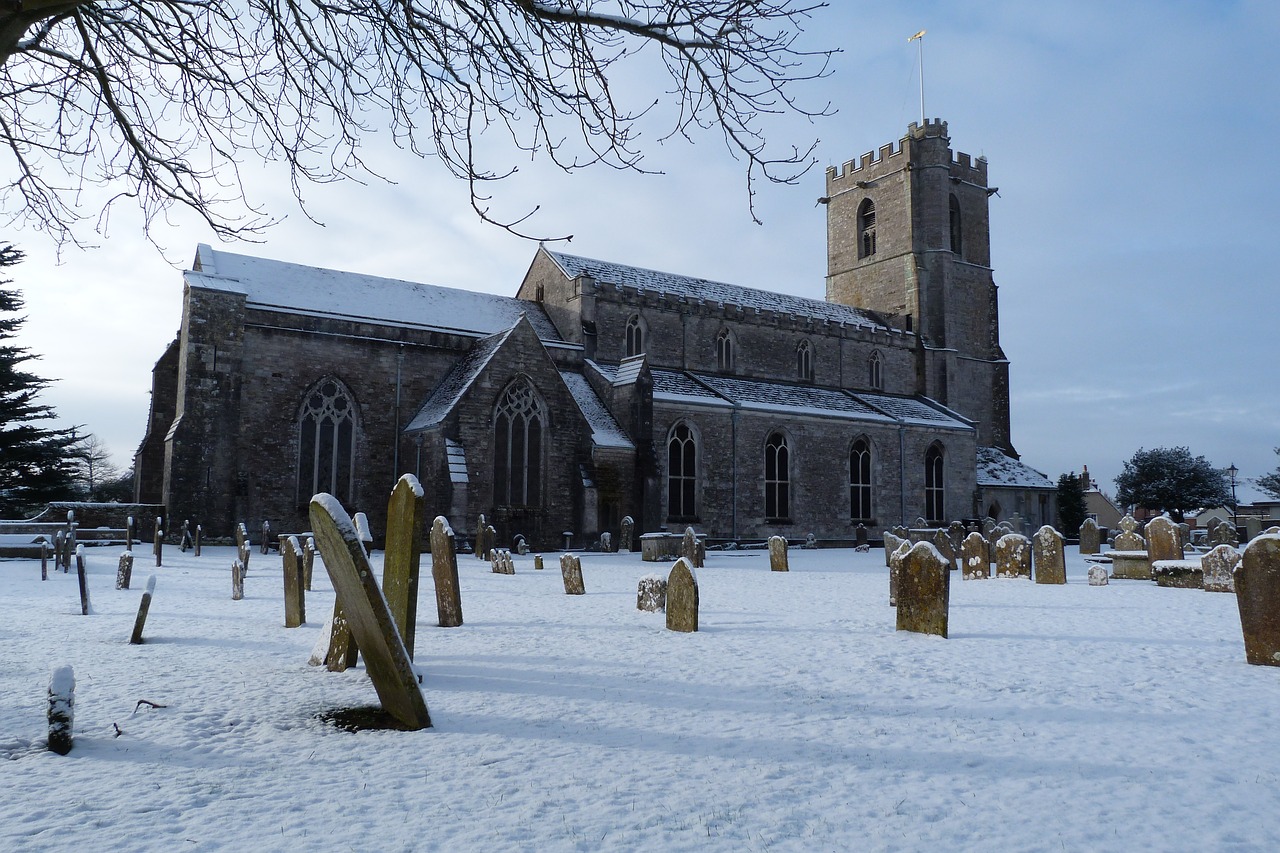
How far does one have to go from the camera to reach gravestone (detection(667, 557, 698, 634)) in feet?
25.5

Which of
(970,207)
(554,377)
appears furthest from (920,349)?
(554,377)

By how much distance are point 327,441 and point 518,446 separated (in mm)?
5180

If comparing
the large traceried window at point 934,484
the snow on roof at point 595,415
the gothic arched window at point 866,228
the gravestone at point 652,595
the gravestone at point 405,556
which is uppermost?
the gothic arched window at point 866,228

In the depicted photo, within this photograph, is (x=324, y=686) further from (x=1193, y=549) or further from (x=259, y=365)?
(x=1193, y=549)

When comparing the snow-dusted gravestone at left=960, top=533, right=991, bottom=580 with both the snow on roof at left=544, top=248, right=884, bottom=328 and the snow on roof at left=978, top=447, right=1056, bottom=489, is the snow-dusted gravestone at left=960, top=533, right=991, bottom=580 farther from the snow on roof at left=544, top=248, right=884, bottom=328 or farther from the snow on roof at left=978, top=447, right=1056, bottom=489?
the snow on roof at left=978, top=447, right=1056, bottom=489

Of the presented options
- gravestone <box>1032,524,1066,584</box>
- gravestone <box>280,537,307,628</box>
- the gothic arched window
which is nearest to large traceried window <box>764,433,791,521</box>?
gravestone <box>1032,524,1066,584</box>

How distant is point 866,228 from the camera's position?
3975 centimetres

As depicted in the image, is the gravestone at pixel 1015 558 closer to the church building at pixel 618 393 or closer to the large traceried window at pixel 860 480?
the church building at pixel 618 393

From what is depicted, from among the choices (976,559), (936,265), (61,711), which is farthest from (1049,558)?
(936,265)

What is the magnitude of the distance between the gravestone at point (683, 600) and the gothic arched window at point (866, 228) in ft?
112

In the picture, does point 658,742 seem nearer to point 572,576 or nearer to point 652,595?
point 652,595

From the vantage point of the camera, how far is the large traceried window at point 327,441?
22.3 metres

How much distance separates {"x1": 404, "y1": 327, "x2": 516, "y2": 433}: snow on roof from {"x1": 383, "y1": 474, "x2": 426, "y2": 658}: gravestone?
50.8 ft

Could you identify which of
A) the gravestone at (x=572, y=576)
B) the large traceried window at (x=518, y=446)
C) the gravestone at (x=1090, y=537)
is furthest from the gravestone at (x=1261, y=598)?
the large traceried window at (x=518, y=446)
